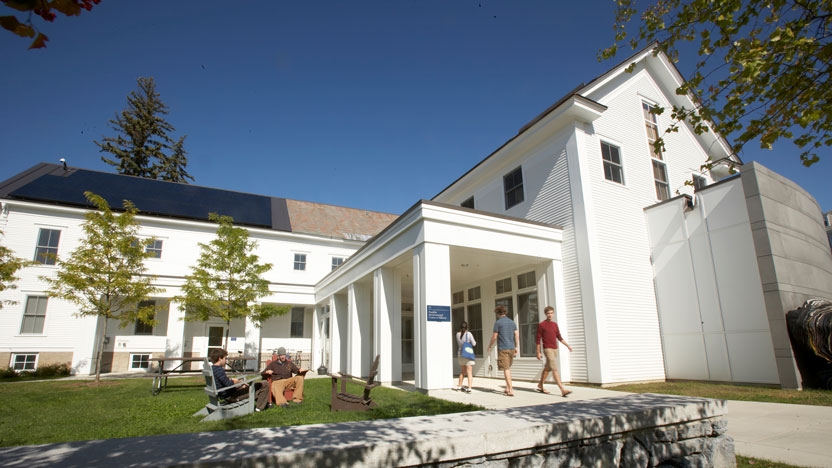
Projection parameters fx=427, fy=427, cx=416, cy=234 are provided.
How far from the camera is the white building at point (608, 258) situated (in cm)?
1039

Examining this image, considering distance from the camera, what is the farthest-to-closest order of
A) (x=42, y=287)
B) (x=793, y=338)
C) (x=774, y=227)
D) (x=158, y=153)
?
(x=158, y=153)
(x=42, y=287)
(x=774, y=227)
(x=793, y=338)

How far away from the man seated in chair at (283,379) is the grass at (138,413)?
0.34 meters

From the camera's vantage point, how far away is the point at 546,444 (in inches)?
148

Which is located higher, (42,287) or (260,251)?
(260,251)

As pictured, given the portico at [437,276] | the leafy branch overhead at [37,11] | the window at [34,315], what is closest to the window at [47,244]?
the window at [34,315]

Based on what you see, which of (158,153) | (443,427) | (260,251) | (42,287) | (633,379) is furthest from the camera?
(158,153)

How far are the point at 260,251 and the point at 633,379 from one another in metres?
19.0

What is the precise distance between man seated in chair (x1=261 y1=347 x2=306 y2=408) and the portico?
2715mm

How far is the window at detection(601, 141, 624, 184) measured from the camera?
1322cm

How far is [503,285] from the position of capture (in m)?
14.1

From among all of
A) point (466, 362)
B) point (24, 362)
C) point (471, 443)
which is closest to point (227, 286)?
point (24, 362)

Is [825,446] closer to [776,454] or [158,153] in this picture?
[776,454]

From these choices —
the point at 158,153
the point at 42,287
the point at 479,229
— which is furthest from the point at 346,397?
the point at 158,153

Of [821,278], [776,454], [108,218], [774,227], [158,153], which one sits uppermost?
[158,153]
